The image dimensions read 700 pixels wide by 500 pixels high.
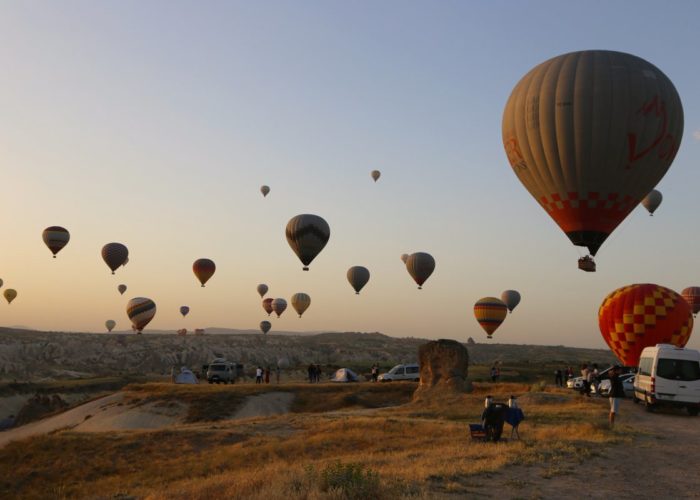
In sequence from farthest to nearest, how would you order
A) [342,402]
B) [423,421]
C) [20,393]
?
[20,393]
[342,402]
[423,421]

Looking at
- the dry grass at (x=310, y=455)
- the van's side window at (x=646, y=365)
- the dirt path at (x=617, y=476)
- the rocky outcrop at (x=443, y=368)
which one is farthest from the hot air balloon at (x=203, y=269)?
the dirt path at (x=617, y=476)

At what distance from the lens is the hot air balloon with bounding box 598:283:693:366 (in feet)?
134

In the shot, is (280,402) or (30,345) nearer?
(280,402)

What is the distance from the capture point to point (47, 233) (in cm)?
7956

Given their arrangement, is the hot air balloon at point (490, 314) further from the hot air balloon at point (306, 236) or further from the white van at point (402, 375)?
the hot air balloon at point (306, 236)

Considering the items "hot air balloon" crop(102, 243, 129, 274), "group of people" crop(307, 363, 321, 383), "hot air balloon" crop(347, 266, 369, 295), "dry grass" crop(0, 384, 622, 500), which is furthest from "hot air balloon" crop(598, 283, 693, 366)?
"hot air balloon" crop(102, 243, 129, 274)

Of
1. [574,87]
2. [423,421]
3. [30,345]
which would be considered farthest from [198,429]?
[30,345]

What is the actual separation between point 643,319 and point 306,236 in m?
31.2

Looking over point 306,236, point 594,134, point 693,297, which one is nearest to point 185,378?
point 306,236

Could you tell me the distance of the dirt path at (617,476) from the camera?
42.3 ft

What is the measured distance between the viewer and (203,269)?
8900 cm

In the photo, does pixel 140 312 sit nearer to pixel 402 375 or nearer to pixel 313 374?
pixel 313 374

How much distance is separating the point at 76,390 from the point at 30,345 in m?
43.3

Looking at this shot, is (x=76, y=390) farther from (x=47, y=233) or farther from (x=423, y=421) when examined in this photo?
(x=423, y=421)
